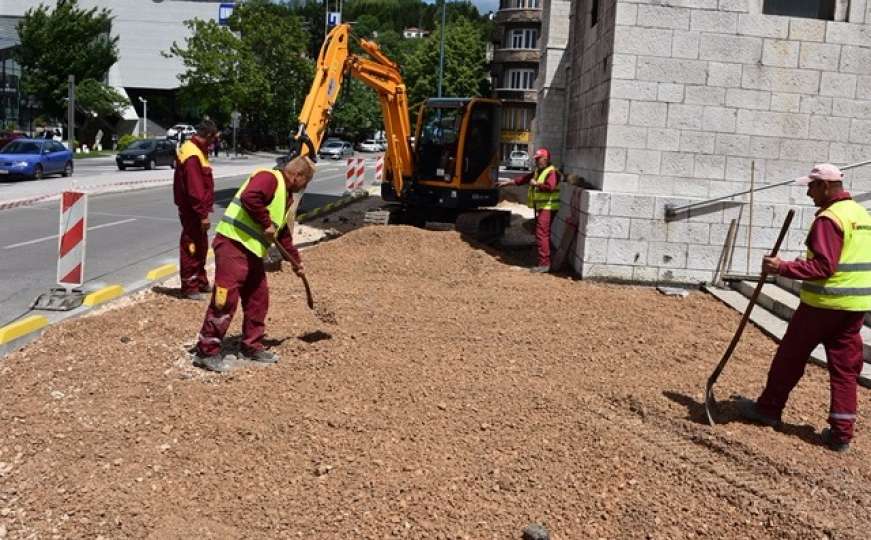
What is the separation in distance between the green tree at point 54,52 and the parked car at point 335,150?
50.1ft

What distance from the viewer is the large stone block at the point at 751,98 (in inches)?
391

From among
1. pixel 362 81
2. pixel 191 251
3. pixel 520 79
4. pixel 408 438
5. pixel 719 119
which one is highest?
pixel 520 79

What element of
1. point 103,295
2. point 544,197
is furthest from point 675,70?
point 103,295

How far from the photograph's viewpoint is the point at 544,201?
37.6 feet

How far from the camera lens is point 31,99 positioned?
50.2m

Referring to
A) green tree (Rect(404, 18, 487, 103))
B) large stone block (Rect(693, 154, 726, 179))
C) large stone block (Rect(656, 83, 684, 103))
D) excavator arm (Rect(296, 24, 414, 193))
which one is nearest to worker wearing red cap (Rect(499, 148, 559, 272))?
large stone block (Rect(656, 83, 684, 103))

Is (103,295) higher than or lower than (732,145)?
lower

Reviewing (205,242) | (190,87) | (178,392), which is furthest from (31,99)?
(178,392)

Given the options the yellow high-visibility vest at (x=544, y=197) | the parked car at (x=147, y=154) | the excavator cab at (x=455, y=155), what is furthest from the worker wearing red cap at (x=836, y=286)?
the parked car at (x=147, y=154)

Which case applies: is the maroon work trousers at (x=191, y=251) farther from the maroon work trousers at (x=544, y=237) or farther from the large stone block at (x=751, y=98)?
the large stone block at (x=751, y=98)

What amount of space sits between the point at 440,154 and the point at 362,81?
1981 mm

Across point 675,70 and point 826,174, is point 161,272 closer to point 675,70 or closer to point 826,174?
point 675,70

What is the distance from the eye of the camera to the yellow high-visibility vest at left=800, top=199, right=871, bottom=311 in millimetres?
5070

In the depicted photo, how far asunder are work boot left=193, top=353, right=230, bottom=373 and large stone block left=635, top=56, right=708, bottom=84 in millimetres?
6611
